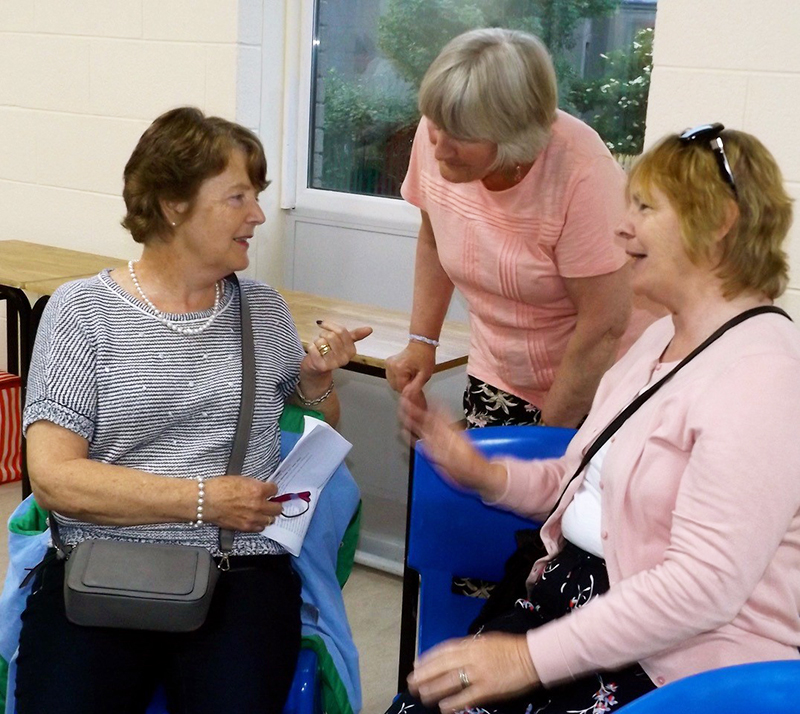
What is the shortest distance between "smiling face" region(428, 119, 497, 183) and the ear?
0.46 m

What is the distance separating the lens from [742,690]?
3.53 feet

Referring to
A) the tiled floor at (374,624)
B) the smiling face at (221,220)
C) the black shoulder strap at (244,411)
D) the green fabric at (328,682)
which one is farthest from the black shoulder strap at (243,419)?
the tiled floor at (374,624)

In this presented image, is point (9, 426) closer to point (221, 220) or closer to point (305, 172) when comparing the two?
point (305, 172)

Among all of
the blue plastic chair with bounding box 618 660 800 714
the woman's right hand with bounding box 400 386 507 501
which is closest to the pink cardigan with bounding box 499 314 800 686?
the blue plastic chair with bounding box 618 660 800 714

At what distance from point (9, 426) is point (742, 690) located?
3001 millimetres

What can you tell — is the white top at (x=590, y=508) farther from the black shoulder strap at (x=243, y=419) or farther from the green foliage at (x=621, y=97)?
the green foliage at (x=621, y=97)

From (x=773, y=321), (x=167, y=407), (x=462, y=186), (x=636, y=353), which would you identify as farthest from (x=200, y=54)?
(x=773, y=321)

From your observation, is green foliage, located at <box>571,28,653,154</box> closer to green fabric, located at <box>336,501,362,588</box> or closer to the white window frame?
the white window frame

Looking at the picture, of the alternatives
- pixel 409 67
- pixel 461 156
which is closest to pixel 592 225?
pixel 461 156

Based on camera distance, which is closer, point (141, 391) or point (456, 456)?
point (456, 456)

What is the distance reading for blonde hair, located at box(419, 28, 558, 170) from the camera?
175 centimetres

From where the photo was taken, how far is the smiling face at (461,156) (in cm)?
182

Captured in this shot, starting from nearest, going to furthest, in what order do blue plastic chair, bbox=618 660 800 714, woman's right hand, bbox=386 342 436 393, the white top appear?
blue plastic chair, bbox=618 660 800 714 < the white top < woman's right hand, bbox=386 342 436 393

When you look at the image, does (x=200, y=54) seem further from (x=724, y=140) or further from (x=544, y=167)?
(x=724, y=140)
